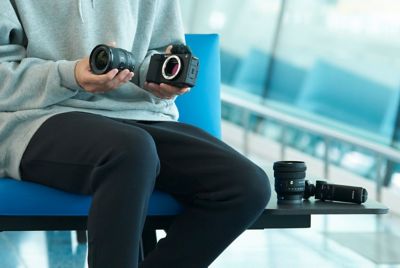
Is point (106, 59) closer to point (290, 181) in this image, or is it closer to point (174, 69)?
point (174, 69)

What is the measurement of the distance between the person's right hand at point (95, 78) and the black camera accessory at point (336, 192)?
65 cm

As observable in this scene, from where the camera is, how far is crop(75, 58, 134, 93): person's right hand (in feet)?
6.00

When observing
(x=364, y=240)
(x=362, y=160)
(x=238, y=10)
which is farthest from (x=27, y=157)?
(x=238, y=10)

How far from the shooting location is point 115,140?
5.66 feet

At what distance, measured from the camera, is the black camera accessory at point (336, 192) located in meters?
2.12

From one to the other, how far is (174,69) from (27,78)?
15.1 inches

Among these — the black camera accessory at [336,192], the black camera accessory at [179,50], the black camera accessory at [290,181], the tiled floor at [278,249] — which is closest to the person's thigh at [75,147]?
the black camera accessory at [179,50]

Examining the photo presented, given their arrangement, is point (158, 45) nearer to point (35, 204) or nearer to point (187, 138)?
point (187, 138)

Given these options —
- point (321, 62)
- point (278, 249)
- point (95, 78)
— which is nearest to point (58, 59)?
point (95, 78)

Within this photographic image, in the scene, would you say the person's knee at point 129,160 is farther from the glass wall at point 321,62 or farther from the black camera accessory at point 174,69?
the glass wall at point 321,62

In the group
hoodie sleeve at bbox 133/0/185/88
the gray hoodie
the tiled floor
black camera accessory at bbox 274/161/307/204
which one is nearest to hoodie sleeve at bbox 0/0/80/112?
the gray hoodie

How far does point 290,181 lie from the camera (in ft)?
6.90

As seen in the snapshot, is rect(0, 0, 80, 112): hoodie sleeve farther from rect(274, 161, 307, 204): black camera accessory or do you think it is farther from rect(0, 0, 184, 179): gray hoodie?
rect(274, 161, 307, 204): black camera accessory

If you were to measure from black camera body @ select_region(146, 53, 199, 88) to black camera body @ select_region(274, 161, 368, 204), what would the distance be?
347mm
